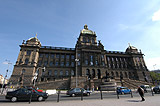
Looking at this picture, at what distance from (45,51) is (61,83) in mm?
22802

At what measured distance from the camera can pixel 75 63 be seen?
1902 inches

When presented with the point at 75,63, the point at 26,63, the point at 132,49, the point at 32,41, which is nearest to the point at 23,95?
the point at 26,63

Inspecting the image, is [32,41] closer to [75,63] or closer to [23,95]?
[75,63]

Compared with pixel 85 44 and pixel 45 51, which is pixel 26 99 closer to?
pixel 45 51

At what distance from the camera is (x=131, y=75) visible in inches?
2093

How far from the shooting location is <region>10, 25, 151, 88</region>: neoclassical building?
3997 centimetres

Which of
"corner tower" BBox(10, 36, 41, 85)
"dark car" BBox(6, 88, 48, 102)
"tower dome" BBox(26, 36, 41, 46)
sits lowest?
"dark car" BBox(6, 88, 48, 102)

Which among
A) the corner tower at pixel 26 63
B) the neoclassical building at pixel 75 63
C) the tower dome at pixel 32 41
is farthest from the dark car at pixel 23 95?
the tower dome at pixel 32 41

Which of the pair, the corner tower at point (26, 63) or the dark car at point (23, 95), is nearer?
the dark car at point (23, 95)

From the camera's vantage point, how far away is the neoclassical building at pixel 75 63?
131 ft

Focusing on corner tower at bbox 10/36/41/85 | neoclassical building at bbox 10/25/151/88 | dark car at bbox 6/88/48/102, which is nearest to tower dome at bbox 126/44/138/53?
neoclassical building at bbox 10/25/151/88

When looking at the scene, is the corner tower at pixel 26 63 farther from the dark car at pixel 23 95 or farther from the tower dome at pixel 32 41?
the dark car at pixel 23 95

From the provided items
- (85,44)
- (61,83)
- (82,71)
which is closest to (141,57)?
(85,44)

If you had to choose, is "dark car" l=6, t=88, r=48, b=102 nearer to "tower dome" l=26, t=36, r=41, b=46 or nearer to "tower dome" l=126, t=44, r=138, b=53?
"tower dome" l=26, t=36, r=41, b=46
